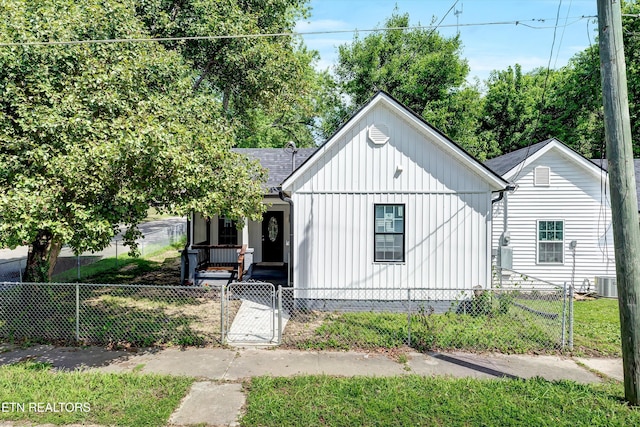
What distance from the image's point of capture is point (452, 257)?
9.48m

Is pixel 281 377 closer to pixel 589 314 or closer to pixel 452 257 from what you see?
pixel 452 257

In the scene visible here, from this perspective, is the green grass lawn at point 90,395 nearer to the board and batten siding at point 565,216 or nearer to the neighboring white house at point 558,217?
the neighboring white house at point 558,217

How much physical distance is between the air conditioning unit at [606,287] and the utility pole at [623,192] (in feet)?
26.9

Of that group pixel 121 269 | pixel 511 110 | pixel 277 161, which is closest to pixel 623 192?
pixel 277 161

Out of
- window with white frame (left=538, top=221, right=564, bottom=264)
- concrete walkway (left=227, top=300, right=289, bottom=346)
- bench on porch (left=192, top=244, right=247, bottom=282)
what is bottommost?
concrete walkway (left=227, top=300, right=289, bottom=346)

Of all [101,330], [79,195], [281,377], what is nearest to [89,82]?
[79,195]

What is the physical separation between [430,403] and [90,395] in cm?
480

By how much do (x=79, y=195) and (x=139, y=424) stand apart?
12.5 ft

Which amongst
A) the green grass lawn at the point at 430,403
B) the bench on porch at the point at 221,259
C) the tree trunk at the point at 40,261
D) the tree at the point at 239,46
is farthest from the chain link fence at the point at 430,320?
the tree at the point at 239,46

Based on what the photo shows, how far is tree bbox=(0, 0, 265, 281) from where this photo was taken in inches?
232

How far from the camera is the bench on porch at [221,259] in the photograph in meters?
12.2

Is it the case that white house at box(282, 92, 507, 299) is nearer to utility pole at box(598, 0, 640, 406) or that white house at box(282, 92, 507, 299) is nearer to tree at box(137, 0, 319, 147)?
utility pole at box(598, 0, 640, 406)

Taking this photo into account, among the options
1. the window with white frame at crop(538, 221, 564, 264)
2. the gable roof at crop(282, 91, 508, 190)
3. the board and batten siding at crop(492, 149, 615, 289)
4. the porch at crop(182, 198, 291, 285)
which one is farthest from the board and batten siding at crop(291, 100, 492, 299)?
the window with white frame at crop(538, 221, 564, 264)

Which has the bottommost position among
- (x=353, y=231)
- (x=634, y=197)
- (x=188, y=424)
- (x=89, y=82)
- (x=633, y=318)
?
(x=188, y=424)
